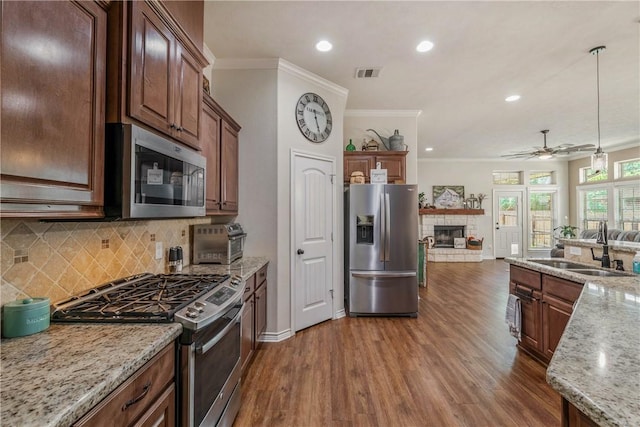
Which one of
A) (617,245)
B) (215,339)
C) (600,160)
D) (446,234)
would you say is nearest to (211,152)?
(215,339)

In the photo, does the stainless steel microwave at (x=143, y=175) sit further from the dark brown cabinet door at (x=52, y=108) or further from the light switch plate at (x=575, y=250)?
the light switch plate at (x=575, y=250)

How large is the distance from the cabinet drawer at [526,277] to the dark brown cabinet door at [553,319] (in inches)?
5.6

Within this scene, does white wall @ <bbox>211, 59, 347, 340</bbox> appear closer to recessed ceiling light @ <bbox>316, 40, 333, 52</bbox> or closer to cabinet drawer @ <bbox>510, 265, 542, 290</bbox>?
recessed ceiling light @ <bbox>316, 40, 333, 52</bbox>

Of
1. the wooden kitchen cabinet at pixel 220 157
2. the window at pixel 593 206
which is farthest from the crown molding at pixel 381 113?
the window at pixel 593 206

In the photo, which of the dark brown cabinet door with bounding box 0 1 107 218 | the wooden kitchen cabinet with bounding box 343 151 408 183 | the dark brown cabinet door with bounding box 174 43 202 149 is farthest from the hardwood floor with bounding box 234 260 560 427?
the wooden kitchen cabinet with bounding box 343 151 408 183

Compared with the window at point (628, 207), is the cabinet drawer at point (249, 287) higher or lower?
lower

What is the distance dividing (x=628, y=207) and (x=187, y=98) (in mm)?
9550

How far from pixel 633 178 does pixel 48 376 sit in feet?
33.0

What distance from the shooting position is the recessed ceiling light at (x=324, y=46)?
2.73m

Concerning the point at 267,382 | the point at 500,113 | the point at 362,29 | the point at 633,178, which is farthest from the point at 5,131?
the point at 633,178

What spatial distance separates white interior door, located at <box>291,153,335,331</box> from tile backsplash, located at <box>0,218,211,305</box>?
1486mm

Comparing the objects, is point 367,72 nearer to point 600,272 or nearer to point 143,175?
point 143,175

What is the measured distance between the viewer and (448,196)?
8789 millimetres

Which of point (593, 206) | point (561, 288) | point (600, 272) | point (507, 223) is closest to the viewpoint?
point (561, 288)
